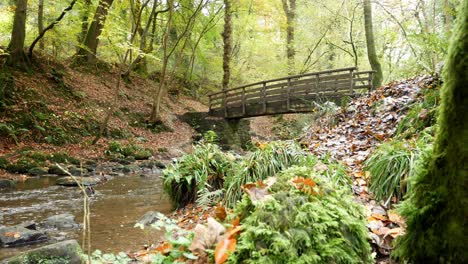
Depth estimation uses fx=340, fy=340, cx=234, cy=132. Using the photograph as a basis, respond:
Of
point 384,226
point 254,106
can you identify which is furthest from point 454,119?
point 254,106

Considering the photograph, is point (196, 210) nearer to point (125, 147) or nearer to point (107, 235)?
point (107, 235)

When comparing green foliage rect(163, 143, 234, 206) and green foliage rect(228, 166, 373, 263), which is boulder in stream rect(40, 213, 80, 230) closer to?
green foliage rect(163, 143, 234, 206)

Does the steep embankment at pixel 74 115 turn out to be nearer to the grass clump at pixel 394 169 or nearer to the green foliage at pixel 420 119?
the green foliage at pixel 420 119

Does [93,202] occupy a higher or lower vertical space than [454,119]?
lower

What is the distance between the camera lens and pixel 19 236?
486cm

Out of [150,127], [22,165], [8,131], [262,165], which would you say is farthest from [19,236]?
[150,127]

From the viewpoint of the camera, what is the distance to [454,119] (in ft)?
4.48

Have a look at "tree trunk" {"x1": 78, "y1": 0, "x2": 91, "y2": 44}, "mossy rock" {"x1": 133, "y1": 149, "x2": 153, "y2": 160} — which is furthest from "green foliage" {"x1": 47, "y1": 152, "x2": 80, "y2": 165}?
"tree trunk" {"x1": 78, "y1": 0, "x2": 91, "y2": 44}

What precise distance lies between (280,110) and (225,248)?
14.9m

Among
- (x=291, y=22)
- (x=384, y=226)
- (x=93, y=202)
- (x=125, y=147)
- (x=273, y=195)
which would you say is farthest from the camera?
(x=291, y=22)

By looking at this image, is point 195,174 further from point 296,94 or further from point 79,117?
point 296,94

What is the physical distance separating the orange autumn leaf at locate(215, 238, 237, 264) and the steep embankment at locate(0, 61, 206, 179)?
8613 mm

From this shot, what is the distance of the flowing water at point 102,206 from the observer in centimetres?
473

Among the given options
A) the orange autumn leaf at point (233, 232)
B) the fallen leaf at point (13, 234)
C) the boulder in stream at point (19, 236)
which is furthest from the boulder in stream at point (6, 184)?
the orange autumn leaf at point (233, 232)
